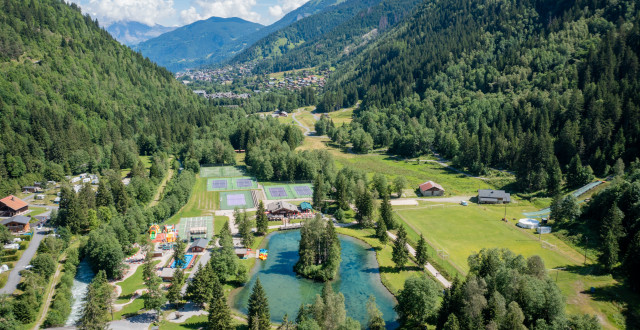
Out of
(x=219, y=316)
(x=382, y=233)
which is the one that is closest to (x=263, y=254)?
(x=382, y=233)

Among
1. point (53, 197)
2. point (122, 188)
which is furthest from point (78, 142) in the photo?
point (122, 188)

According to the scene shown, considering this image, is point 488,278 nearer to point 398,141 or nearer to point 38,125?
point 398,141

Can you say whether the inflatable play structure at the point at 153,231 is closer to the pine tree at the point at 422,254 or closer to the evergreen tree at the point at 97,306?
the evergreen tree at the point at 97,306

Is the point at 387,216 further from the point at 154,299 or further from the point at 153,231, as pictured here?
the point at 154,299

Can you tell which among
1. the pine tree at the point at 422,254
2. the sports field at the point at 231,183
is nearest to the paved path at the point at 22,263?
the sports field at the point at 231,183

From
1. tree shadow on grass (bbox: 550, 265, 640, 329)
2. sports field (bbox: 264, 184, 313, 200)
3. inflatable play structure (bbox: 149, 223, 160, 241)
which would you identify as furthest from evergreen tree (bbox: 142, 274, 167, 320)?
tree shadow on grass (bbox: 550, 265, 640, 329)

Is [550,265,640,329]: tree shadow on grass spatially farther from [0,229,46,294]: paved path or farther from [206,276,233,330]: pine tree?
[0,229,46,294]: paved path
